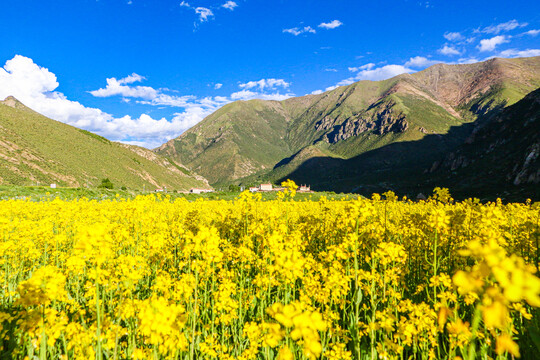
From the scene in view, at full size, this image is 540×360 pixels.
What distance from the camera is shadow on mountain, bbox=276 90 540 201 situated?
58534 millimetres

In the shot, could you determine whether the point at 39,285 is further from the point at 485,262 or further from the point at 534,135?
the point at 534,135

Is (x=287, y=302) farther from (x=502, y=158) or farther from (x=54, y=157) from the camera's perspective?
(x=54, y=157)

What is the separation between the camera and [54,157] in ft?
292

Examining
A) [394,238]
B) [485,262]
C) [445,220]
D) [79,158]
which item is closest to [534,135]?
[394,238]

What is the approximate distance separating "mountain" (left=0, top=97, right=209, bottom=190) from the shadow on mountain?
342ft

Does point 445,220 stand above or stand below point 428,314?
above

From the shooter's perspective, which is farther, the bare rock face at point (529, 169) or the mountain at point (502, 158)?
the mountain at point (502, 158)

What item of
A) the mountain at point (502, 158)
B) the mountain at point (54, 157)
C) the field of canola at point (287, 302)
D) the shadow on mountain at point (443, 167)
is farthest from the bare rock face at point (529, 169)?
the mountain at point (54, 157)

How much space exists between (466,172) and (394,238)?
87.8 m

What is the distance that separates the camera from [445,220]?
16.7ft

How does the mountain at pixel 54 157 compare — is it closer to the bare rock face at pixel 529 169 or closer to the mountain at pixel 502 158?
the mountain at pixel 502 158

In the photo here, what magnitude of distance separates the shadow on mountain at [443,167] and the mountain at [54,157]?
342 ft

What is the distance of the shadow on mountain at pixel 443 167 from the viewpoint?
5853cm

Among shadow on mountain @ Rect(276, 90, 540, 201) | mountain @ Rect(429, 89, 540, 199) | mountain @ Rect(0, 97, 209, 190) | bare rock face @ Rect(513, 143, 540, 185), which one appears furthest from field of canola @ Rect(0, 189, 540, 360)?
mountain @ Rect(0, 97, 209, 190)
